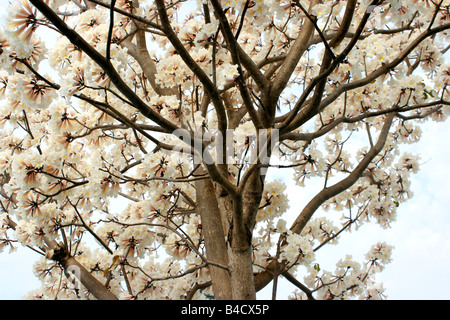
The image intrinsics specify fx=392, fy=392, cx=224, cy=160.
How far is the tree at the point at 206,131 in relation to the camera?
266 cm

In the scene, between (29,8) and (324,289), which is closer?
(29,8)

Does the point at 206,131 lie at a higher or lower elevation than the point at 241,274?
higher

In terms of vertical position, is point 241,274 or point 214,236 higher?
point 214,236

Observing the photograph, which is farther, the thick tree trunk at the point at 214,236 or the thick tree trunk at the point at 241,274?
the thick tree trunk at the point at 214,236

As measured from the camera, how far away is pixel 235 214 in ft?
10.1

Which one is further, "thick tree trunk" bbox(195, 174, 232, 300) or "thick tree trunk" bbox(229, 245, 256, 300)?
"thick tree trunk" bbox(195, 174, 232, 300)

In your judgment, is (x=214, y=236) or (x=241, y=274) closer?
(x=241, y=274)

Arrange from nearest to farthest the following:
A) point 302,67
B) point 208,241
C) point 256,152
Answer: point 256,152
point 208,241
point 302,67

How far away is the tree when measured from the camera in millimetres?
2664

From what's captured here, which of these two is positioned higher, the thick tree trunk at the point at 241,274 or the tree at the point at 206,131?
the tree at the point at 206,131

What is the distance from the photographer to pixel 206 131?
323 cm
